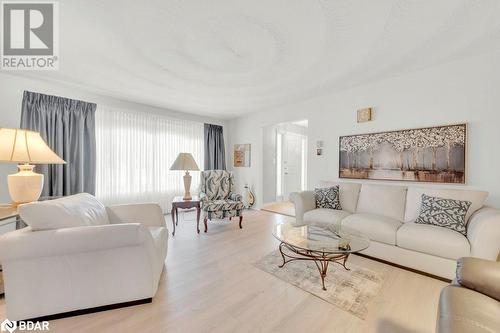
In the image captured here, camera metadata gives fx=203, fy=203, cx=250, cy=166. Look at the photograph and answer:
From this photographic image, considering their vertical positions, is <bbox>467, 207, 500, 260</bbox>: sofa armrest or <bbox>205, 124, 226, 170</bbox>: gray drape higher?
<bbox>205, 124, 226, 170</bbox>: gray drape

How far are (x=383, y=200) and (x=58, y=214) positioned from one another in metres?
3.42

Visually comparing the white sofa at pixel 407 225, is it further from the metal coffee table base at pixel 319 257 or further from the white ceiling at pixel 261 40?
the white ceiling at pixel 261 40

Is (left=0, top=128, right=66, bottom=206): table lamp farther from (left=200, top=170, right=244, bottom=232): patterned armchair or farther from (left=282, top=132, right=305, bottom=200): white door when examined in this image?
(left=282, top=132, right=305, bottom=200): white door

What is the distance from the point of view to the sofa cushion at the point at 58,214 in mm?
1373

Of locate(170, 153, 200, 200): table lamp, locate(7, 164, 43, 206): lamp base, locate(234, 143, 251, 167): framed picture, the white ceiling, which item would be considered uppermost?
the white ceiling

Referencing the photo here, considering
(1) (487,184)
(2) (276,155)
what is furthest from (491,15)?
(2) (276,155)

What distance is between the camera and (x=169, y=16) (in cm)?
173

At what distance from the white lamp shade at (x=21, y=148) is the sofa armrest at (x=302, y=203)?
2881 millimetres

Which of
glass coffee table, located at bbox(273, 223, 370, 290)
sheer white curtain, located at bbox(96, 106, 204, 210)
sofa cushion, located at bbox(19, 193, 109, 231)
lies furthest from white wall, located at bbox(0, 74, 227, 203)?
glass coffee table, located at bbox(273, 223, 370, 290)

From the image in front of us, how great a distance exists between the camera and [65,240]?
138 centimetres

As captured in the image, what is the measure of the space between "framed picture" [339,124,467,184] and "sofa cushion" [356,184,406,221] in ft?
0.92

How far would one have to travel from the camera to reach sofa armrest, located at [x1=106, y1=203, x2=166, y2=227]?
6.96ft

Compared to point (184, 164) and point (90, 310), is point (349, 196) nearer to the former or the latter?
point (184, 164)

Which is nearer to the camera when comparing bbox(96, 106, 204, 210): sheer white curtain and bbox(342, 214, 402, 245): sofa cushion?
bbox(342, 214, 402, 245): sofa cushion
